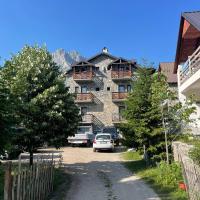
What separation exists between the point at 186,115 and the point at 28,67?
8.01 meters

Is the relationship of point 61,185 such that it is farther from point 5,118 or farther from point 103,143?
point 103,143

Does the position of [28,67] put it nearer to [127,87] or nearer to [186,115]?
[186,115]

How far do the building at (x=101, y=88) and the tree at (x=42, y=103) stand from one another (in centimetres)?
3006

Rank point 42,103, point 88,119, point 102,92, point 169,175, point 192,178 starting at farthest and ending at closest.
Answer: point 102,92 < point 88,119 < point 42,103 < point 169,175 < point 192,178

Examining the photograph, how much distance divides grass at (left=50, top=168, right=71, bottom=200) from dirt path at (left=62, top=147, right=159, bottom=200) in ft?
0.73

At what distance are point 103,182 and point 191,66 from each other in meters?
7.84

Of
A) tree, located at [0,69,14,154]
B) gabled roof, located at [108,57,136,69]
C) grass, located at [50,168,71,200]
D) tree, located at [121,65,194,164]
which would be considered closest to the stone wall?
gabled roof, located at [108,57,136,69]

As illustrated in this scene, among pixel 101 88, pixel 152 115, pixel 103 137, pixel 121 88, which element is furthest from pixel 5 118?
pixel 121 88

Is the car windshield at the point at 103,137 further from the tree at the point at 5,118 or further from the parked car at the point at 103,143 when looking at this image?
the tree at the point at 5,118

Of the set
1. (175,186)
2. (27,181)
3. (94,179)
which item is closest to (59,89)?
(94,179)

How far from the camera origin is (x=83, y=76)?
167 feet

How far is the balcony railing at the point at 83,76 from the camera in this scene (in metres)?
50.8

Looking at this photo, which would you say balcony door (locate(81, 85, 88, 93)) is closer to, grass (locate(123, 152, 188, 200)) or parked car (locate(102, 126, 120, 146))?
parked car (locate(102, 126, 120, 146))

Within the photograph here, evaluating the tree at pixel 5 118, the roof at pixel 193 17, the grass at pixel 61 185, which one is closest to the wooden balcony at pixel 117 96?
the roof at pixel 193 17
